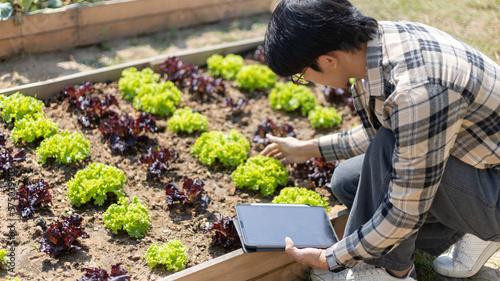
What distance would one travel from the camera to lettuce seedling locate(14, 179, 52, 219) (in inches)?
134

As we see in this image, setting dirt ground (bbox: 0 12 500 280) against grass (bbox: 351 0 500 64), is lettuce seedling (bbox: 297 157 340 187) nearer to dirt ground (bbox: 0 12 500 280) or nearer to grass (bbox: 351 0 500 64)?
dirt ground (bbox: 0 12 500 280)

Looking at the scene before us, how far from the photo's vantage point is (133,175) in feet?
13.1

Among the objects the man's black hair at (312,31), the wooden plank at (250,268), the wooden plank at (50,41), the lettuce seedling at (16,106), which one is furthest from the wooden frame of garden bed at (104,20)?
the man's black hair at (312,31)

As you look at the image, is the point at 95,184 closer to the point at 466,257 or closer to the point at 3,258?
the point at 3,258

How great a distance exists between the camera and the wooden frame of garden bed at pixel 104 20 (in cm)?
493

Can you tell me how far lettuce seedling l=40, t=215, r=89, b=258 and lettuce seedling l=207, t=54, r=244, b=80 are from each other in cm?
251

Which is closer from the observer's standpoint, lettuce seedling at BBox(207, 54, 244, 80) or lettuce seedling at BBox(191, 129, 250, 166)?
lettuce seedling at BBox(191, 129, 250, 166)

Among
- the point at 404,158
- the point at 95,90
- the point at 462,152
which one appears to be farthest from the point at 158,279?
the point at 95,90

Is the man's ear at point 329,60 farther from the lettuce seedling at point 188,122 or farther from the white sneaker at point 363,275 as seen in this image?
the lettuce seedling at point 188,122

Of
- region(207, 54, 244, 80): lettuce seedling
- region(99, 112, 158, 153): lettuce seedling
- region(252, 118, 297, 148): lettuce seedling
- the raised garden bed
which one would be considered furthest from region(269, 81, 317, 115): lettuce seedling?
region(99, 112, 158, 153): lettuce seedling

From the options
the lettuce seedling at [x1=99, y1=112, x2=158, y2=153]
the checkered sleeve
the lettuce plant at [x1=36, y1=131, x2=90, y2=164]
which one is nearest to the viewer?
the checkered sleeve

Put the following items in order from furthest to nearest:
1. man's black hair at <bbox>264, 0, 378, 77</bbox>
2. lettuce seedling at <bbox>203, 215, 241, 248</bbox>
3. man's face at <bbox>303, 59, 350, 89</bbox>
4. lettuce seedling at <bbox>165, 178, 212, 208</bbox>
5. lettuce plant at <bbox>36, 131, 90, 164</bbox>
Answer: lettuce plant at <bbox>36, 131, 90, 164</bbox>, lettuce seedling at <bbox>165, 178, 212, 208</bbox>, lettuce seedling at <bbox>203, 215, 241, 248</bbox>, man's face at <bbox>303, 59, 350, 89</bbox>, man's black hair at <bbox>264, 0, 378, 77</bbox>

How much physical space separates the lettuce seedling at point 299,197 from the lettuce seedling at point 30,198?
5.17ft

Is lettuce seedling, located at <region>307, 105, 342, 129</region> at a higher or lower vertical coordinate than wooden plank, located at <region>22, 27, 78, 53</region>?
lower
